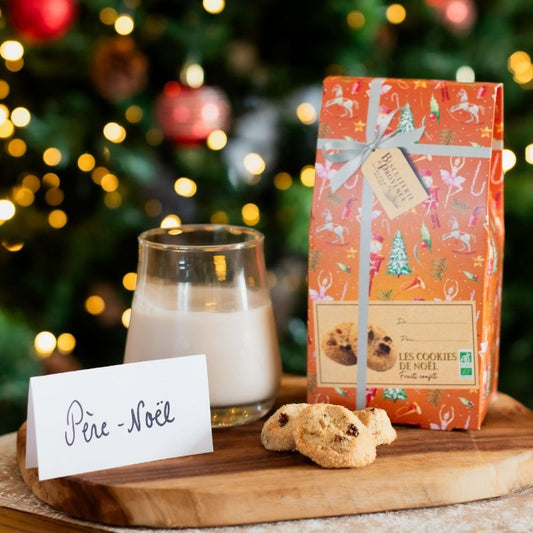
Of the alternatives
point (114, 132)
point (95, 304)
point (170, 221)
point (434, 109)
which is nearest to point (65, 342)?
point (95, 304)

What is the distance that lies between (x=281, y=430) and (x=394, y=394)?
0.55 feet

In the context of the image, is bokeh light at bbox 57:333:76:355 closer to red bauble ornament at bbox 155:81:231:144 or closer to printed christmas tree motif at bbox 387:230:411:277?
red bauble ornament at bbox 155:81:231:144

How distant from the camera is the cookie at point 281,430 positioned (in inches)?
36.3

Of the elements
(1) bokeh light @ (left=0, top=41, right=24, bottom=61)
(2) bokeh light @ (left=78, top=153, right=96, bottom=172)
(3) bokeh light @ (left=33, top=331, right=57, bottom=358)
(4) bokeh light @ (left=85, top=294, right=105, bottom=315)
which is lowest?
(3) bokeh light @ (left=33, top=331, right=57, bottom=358)

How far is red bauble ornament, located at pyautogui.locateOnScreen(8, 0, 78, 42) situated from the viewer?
149cm

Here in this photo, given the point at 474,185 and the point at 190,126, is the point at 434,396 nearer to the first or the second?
the point at 474,185

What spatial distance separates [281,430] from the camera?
36.5 inches

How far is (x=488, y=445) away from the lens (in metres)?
0.95

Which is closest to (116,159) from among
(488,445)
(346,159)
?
(346,159)

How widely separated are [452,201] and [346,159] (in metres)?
0.14

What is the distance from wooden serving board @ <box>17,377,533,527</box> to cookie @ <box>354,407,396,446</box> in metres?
0.01

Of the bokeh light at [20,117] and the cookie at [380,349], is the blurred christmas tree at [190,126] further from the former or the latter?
the cookie at [380,349]

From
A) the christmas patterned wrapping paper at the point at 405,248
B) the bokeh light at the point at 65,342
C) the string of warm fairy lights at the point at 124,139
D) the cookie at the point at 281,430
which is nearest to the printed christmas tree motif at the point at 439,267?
the christmas patterned wrapping paper at the point at 405,248

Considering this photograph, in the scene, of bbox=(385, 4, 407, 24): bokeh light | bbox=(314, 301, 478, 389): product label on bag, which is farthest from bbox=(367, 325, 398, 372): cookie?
bbox=(385, 4, 407, 24): bokeh light
